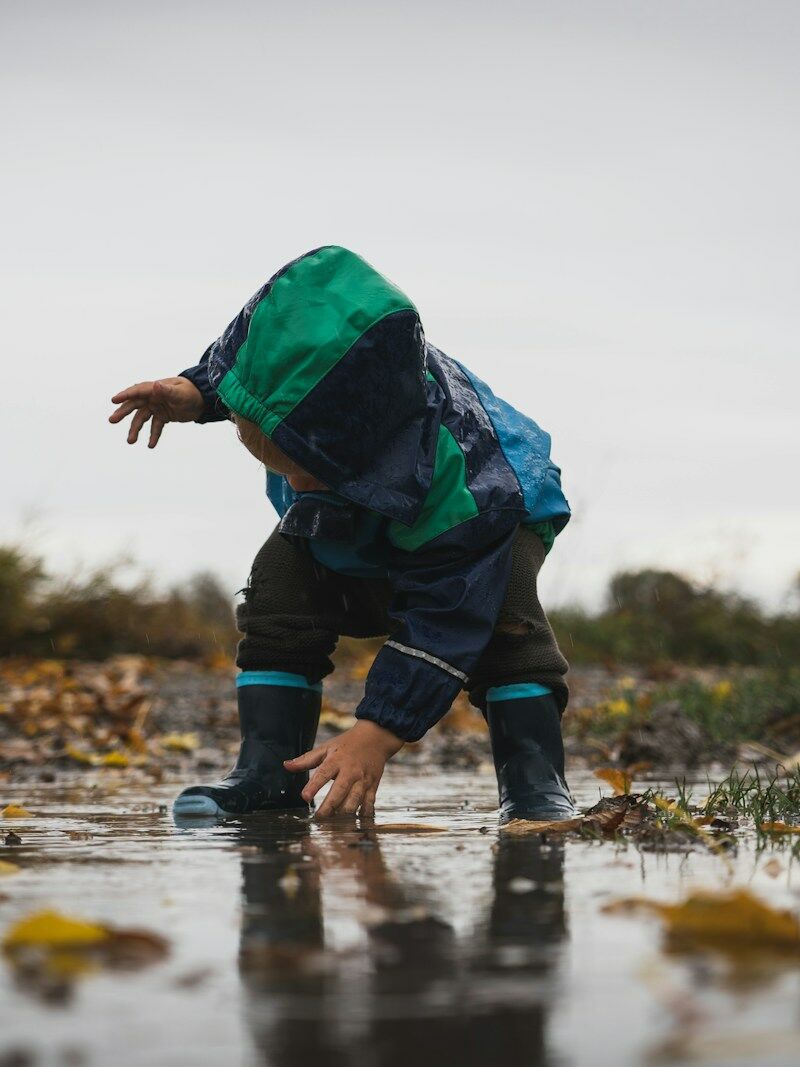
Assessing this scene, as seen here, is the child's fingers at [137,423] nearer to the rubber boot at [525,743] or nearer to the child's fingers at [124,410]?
the child's fingers at [124,410]

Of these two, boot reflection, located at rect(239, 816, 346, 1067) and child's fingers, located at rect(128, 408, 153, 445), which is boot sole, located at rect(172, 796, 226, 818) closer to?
boot reflection, located at rect(239, 816, 346, 1067)

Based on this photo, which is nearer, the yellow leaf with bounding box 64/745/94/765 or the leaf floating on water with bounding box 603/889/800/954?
the leaf floating on water with bounding box 603/889/800/954

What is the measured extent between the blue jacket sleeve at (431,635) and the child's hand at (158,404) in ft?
2.22

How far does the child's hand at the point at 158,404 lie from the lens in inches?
128

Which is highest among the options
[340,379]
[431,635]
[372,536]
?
[340,379]

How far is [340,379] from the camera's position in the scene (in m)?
2.78

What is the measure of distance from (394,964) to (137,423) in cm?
220

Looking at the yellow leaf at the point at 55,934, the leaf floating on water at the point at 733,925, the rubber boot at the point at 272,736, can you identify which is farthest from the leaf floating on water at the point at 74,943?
the rubber boot at the point at 272,736

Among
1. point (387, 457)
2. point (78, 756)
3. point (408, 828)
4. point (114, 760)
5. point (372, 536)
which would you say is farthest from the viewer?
point (78, 756)

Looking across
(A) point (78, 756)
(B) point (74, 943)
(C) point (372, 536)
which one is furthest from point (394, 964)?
(A) point (78, 756)

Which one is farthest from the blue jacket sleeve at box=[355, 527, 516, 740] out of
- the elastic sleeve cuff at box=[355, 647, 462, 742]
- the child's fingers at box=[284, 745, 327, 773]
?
the child's fingers at box=[284, 745, 327, 773]

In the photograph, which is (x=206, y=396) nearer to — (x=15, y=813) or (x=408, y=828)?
(x=15, y=813)

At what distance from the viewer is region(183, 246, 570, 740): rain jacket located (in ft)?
9.17

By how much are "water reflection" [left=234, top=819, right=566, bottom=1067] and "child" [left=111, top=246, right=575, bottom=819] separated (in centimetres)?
92
